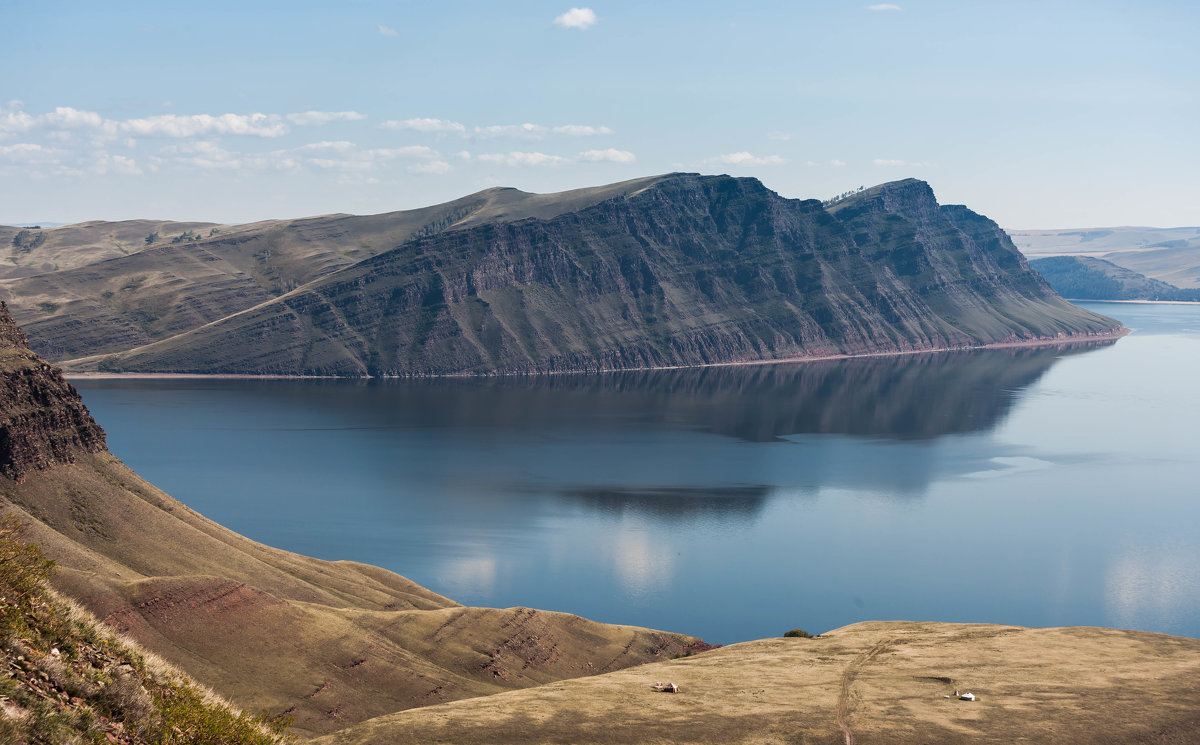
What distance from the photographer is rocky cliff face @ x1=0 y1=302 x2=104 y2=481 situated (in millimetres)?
100562

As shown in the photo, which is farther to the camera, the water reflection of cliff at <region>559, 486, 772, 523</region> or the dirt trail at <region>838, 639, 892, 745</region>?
the water reflection of cliff at <region>559, 486, 772, 523</region>

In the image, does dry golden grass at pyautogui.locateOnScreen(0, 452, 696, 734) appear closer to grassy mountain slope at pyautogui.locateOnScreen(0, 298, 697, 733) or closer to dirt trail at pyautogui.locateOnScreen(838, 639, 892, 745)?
grassy mountain slope at pyautogui.locateOnScreen(0, 298, 697, 733)

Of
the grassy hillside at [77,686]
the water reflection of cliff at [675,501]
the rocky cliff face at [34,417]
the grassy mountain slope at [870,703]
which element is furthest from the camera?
the water reflection of cliff at [675,501]

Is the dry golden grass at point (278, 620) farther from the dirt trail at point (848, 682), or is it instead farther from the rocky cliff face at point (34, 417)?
the dirt trail at point (848, 682)

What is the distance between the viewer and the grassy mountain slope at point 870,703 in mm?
55562

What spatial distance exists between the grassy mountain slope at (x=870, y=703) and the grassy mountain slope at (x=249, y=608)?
17723 millimetres

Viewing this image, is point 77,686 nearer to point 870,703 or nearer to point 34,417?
point 870,703

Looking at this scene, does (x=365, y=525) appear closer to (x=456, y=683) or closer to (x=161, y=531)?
(x=161, y=531)

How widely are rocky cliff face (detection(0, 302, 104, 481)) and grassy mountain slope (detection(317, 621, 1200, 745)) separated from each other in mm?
65343

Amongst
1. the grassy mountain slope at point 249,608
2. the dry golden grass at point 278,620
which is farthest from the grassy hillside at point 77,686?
the grassy mountain slope at point 249,608

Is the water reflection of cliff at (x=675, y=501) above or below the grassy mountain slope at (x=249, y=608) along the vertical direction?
below

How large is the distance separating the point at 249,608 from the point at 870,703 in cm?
5290

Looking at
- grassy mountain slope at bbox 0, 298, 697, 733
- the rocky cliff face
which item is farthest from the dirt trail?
the rocky cliff face

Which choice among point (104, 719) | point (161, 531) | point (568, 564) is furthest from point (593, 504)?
point (104, 719)
